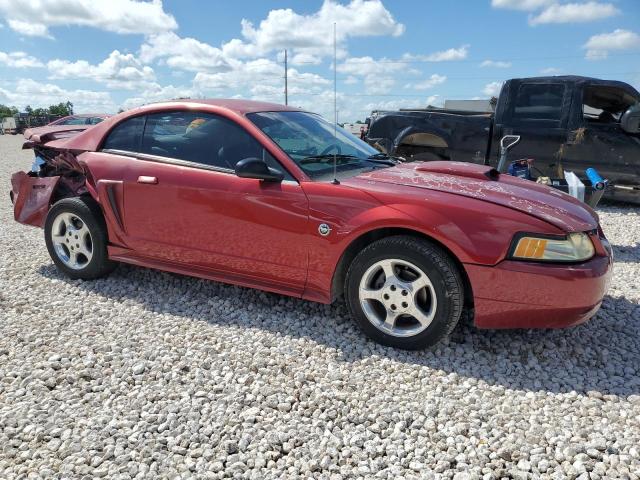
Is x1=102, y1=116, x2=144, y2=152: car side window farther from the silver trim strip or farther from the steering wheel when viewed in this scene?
the steering wheel

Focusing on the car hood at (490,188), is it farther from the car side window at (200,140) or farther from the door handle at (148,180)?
the door handle at (148,180)

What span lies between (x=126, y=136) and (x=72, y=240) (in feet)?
3.37

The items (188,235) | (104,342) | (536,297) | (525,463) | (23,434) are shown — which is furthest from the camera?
(188,235)

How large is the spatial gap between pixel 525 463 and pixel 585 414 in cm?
58

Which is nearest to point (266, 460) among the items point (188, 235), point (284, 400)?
point (284, 400)

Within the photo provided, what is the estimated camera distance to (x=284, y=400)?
2.51 m

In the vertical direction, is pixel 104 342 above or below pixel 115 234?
below

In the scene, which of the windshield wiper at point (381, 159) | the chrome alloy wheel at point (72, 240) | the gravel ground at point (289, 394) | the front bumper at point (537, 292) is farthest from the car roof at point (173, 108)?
the front bumper at point (537, 292)

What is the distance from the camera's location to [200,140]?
11.7 ft

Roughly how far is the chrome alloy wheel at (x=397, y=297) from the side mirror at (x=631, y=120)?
5.37 metres

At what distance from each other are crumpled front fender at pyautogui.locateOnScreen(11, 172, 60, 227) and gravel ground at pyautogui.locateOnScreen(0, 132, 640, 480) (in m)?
0.89

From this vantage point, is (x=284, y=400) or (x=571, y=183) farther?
(x=571, y=183)

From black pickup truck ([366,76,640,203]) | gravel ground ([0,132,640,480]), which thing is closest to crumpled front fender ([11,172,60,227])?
gravel ground ([0,132,640,480])

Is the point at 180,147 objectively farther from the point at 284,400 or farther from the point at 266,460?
the point at 266,460
